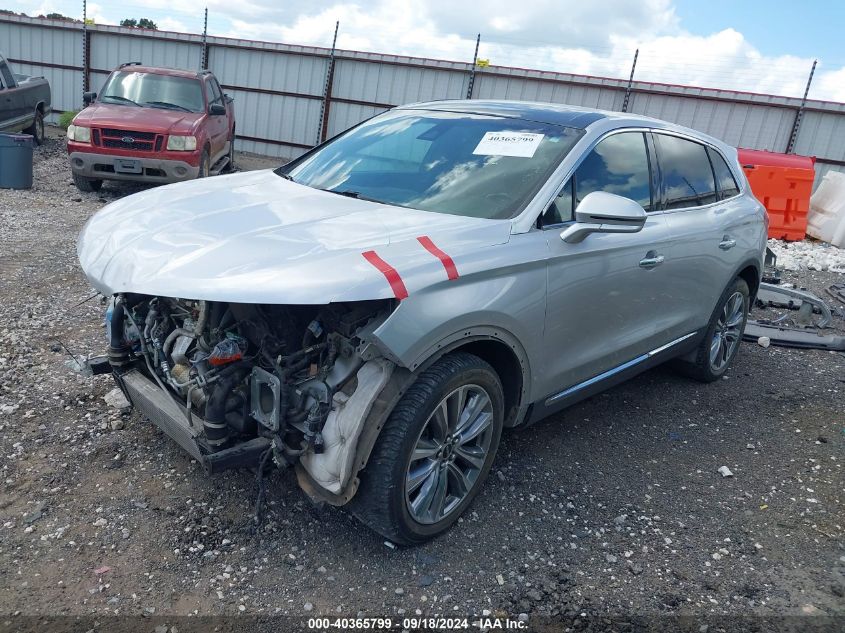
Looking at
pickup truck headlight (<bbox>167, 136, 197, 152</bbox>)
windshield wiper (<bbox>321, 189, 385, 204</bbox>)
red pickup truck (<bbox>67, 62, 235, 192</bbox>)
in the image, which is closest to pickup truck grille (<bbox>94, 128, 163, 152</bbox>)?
red pickup truck (<bbox>67, 62, 235, 192</bbox>)

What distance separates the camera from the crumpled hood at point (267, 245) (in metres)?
2.42

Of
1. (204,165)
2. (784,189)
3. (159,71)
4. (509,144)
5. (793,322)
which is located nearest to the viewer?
(509,144)

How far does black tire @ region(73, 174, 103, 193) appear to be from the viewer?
9953mm

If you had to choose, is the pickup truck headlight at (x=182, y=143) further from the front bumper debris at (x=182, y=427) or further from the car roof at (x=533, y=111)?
the front bumper debris at (x=182, y=427)

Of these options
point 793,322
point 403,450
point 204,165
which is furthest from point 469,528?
point 204,165

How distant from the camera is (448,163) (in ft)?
11.5

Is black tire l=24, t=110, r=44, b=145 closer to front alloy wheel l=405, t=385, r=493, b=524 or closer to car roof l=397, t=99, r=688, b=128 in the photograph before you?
car roof l=397, t=99, r=688, b=128

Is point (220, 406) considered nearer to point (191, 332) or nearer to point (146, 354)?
point (191, 332)

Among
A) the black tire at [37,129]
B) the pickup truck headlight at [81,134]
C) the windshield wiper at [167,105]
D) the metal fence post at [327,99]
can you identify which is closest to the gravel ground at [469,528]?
the pickup truck headlight at [81,134]

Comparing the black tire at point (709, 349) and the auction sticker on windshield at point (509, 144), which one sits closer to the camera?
the auction sticker on windshield at point (509, 144)

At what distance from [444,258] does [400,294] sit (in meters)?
0.31

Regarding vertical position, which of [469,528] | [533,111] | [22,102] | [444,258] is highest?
[533,111]

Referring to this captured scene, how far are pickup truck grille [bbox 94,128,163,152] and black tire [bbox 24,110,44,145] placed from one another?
446 centimetres

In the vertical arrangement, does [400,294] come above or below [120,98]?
above
